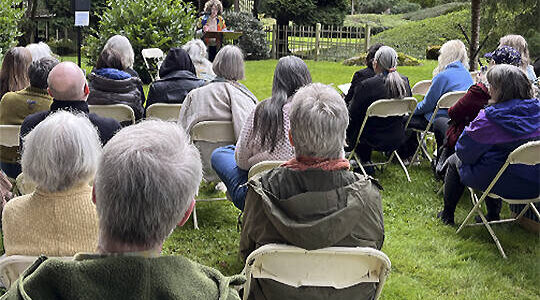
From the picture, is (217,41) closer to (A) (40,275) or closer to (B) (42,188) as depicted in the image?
(B) (42,188)

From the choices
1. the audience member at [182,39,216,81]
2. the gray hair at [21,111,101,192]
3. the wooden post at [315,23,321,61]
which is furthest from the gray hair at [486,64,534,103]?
the wooden post at [315,23,321,61]

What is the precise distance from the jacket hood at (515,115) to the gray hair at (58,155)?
9.79 feet

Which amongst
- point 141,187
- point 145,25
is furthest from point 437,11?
point 141,187

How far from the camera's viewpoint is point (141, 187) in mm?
1665

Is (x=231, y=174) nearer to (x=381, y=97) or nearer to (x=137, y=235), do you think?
(x=381, y=97)

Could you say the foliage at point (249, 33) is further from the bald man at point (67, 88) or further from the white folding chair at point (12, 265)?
the white folding chair at point (12, 265)

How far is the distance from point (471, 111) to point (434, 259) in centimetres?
142

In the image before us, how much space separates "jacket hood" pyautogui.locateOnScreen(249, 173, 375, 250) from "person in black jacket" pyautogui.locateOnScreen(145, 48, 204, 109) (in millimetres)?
3532

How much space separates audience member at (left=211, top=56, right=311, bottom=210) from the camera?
395 centimetres

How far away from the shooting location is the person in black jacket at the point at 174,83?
19.8 feet

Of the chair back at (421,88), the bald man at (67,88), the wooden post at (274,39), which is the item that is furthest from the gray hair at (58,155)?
the wooden post at (274,39)

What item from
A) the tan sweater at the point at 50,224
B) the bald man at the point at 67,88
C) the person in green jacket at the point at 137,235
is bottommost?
A: the tan sweater at the point at 50,224

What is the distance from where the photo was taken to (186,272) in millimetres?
1646

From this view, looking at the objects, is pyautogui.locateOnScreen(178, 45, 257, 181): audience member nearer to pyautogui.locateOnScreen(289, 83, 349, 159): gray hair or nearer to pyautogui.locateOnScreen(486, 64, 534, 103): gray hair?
pyautogui.locateOnScreen(486, 64, 534, 103): gray hair
